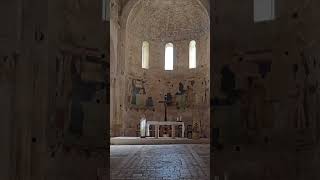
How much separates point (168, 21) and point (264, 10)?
1885cm

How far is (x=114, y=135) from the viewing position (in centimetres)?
1945

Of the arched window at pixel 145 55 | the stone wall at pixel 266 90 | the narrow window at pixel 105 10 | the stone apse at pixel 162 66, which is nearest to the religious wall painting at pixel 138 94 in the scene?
the stone apse at pixel 162 66

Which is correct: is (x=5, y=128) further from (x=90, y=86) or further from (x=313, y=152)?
(x=313, y=152)

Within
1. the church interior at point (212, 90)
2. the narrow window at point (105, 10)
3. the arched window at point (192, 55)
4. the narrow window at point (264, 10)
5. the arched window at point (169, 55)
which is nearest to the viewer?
the church interior at point (212, 90)

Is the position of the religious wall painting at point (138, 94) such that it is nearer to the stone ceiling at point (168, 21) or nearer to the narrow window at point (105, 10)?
the stone ceiling at point (168, 21)

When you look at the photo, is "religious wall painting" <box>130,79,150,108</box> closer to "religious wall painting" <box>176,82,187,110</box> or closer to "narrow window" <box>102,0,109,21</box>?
"religious wall painting" <box>176,82,187,110</box>

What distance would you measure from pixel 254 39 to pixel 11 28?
2512 mm

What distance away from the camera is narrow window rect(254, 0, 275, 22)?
402 centimetres

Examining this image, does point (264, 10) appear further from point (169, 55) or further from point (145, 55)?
point (169, 55)

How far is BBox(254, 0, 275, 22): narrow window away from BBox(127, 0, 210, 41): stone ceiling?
696 inches

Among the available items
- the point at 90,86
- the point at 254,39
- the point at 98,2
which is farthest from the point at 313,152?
the point at 98,2

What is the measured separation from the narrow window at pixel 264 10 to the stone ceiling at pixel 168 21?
17683 mm

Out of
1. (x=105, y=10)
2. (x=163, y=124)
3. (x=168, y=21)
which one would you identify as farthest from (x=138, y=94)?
(x=105, y=10)

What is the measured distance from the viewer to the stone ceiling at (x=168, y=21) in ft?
71.4
